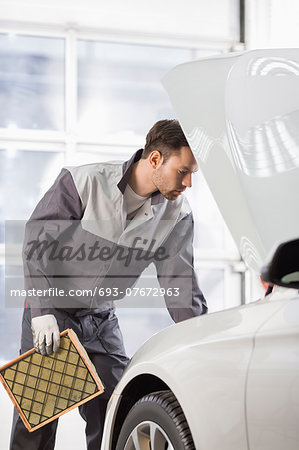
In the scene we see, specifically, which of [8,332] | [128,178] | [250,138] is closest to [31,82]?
[8,332]

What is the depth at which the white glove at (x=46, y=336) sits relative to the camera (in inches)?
97.0

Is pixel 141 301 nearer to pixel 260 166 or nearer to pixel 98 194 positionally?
pixel 98 194

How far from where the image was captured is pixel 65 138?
5.00 m

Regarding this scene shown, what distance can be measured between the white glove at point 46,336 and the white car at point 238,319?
1.77ft

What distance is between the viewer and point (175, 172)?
8.83ft

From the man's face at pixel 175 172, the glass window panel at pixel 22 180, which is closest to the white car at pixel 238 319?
the man's face at pixel 175 172

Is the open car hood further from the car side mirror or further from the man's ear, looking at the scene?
the man's ear

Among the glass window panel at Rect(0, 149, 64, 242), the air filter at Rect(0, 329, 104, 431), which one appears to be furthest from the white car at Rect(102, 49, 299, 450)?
the glass window panel at Rect(0, 149, 64, 242)

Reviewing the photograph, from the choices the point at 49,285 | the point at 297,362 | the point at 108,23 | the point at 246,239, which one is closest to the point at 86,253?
the point at 49,285

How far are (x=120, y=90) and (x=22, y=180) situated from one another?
38.6 inches

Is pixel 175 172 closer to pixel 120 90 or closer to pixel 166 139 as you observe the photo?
pixel 166 139

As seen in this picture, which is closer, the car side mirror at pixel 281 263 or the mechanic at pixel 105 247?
the car side mirror at pixel 281 263

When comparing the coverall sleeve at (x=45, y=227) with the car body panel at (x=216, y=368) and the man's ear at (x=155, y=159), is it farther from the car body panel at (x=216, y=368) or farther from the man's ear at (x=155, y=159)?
the car body panel at (x=216, y=368)

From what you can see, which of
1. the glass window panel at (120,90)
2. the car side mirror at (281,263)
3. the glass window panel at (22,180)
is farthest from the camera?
the glass window panel at (120,90)
